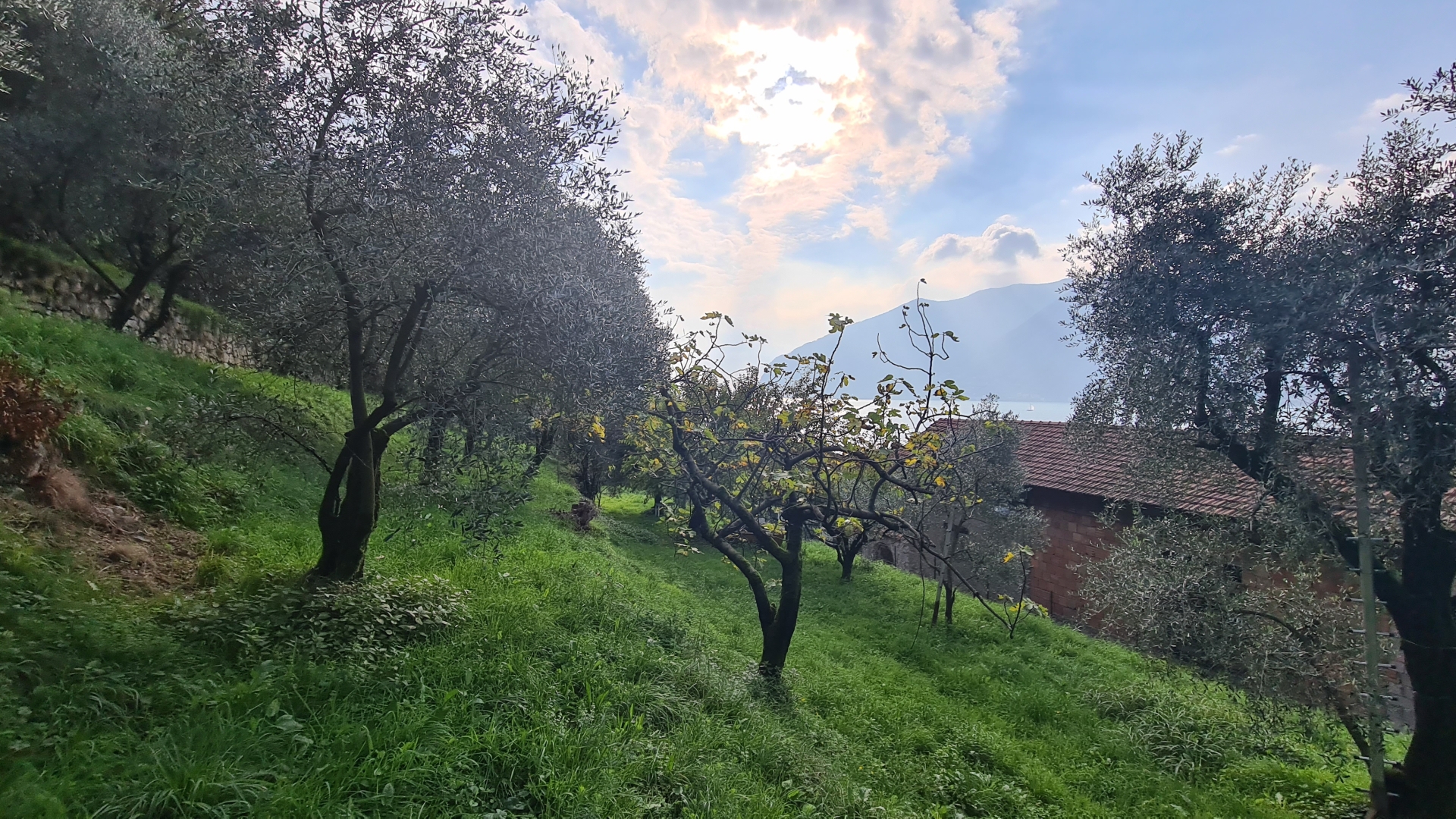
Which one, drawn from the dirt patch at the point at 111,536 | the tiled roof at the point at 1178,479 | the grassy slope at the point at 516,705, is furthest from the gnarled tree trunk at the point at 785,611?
the dirt patch at the point at 111,536

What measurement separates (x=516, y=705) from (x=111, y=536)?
15.6 ft

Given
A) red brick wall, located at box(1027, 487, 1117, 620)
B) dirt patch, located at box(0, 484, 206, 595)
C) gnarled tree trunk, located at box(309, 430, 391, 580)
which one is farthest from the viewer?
red brick wall, located at box(1027, 487, 1117, 620)

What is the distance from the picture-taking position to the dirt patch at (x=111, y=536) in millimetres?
5371

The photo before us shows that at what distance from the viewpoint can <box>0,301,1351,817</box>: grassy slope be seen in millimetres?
3361

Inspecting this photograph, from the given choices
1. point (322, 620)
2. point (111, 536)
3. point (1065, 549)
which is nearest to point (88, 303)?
point (111, 536)

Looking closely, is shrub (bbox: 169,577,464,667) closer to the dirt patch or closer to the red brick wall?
the dirt patch

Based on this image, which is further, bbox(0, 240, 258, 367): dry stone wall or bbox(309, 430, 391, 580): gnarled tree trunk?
bbox(0, 240, 258, 367): dry stone wall

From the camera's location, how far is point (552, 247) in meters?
6.11

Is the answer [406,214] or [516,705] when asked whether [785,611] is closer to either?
[516,705]

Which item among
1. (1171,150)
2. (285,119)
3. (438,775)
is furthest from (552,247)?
(1171,150)

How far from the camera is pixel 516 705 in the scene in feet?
15.3

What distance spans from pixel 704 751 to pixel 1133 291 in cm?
580

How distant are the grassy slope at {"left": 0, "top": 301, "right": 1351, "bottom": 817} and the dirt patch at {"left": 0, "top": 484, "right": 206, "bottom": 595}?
20 cm

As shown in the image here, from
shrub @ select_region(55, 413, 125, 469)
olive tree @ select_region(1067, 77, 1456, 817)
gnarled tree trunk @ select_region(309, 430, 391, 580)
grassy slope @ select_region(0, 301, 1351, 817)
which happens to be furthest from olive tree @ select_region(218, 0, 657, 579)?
olive tree @ select_region(1067, 77, 1456, 817)
